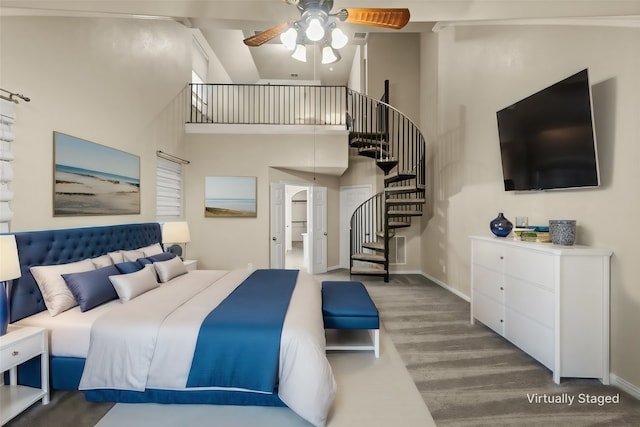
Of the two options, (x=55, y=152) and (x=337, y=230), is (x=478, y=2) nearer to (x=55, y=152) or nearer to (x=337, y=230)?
(x=55, y=152)

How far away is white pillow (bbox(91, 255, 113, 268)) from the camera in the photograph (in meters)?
2.74

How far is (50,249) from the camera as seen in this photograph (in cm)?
243

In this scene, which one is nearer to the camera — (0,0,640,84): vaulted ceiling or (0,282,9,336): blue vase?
(0,282,9,336): blue vase

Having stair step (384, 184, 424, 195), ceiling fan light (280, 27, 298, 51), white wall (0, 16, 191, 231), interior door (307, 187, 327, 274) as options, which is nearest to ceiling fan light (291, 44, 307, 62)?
ceiling fan light (280, 27, 298, 51)

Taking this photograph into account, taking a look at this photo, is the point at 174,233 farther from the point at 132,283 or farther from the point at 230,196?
the point at 132,283

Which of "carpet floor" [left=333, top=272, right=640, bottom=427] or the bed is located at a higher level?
the bed

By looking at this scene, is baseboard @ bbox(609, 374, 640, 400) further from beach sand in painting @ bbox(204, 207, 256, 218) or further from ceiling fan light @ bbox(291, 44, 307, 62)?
beach sand in painting @ bbox(204, 207, 256, 218)

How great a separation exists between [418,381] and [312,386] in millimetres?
1008

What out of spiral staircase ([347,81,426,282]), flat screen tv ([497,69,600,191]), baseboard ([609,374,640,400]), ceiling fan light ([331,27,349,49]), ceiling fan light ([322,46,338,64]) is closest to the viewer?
baseboard ([609,374,640,400])

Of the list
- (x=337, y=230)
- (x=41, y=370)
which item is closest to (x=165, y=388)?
(x=41, y=370)

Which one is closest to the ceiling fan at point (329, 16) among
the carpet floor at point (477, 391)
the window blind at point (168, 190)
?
the carpet floor at point (477, 391)

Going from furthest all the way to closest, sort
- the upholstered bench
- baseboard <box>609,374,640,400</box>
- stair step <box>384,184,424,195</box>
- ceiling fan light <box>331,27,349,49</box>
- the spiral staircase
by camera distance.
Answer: the spiral staircase, stair step <box>384,184,424,195</box>, the upholstered bench, ceiling fan light <box>331,27,349,49</box>, baseboard <box>609,374,640,400</box>

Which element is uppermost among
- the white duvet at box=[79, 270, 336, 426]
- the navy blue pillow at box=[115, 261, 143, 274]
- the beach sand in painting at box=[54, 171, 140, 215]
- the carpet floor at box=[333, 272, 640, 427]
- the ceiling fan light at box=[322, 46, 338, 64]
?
the ceiling fan light at box=[322, 46, 338, 64]

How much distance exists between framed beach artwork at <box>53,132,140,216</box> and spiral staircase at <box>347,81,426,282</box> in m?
3.78
